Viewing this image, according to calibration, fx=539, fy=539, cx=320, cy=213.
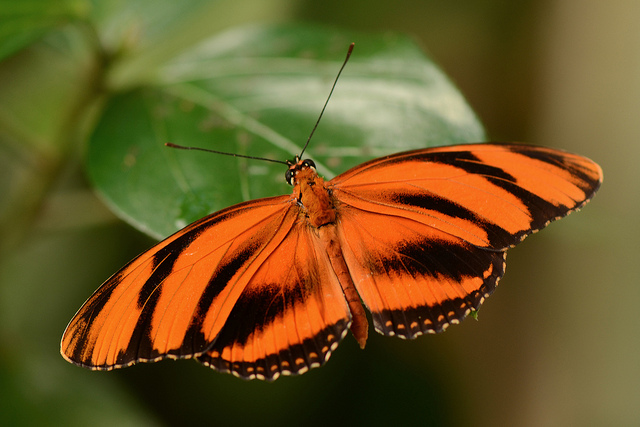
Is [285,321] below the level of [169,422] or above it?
below

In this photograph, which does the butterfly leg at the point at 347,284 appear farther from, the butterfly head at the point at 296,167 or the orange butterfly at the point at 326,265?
the butterfly head at the point at 296,167

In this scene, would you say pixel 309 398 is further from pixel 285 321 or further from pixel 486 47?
pixel 486 47

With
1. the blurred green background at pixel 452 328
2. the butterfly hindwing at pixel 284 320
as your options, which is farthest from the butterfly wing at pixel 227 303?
the blurred green background at pixel 452 328

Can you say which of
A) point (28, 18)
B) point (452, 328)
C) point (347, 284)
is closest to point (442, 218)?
point (347, 284)

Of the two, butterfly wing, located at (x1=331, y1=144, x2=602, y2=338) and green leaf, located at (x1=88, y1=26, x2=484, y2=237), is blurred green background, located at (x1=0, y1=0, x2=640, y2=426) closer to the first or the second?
green leaf, located at (x1=88, y1=26, x2=484, y2=237)

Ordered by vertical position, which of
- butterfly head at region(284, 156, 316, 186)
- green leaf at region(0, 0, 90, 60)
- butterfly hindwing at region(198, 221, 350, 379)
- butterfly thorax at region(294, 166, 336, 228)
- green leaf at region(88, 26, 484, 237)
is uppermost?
green leaf at region(0, 0, 90, 60)

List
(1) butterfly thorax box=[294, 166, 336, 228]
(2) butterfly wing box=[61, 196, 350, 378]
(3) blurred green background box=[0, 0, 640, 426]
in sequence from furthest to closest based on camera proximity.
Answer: (3) blurred green background box=[0, 0, 640, 426] → (1) butterfly thorax box=[294, 166, 336, 228] → (2) butterfly wing box=[61, 196, 350, 378]

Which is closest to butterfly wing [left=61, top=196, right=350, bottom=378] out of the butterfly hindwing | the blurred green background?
the butterfly hindwing

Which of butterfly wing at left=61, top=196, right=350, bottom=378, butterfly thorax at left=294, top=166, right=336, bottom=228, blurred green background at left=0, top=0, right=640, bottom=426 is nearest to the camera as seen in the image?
butterfly wing at left=61, top=196, right=350, bottom=378

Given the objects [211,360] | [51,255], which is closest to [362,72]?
[211,360]
